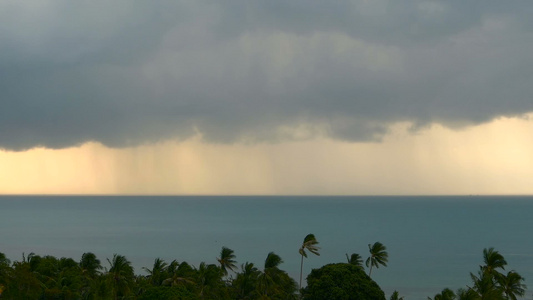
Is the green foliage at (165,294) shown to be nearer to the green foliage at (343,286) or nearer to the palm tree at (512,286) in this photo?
the green foliage at (343,286)

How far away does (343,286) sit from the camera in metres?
67.3

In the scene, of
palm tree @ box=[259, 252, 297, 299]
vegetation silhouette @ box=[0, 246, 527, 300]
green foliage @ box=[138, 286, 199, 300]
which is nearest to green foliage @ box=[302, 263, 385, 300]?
vegetation silhouette @ box=[0, 246, 527, 300]

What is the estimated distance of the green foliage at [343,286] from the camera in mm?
66938

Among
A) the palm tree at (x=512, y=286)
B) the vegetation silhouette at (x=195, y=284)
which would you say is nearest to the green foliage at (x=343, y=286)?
the vegetation silhouette at (x=195, y=284)

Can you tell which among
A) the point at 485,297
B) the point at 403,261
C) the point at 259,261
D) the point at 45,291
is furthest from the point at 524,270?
the point at 45,291

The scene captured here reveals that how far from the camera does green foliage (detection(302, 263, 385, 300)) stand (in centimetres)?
6694

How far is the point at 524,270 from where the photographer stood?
176750mm

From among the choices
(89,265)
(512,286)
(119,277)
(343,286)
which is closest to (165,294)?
(119,277)

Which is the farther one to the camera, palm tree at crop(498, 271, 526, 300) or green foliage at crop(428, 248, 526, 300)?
palm tree at crop(498, 271, 526, 300)

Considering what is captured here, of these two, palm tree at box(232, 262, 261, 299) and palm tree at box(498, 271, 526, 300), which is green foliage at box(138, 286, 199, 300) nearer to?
palm tree at box(232, 262, 261, 299)

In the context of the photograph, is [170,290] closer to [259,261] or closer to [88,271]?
[88,271]

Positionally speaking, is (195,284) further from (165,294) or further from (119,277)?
(165,294)

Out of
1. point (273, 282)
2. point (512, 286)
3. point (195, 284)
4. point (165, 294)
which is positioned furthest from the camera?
point (273, 282)

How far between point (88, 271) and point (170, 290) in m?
30.9
